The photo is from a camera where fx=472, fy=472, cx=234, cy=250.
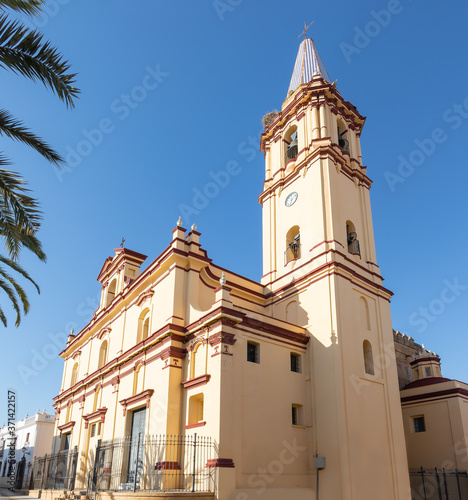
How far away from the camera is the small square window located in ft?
79.7

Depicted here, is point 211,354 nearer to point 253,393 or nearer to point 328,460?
point 253,393

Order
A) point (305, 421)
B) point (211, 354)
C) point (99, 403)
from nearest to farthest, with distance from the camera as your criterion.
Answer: point (211, 354) → point (305, 421) → point (99, 403)

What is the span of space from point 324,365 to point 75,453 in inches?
492

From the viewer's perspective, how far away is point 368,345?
21016 millimetres

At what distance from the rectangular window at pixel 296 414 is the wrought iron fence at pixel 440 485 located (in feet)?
22.5

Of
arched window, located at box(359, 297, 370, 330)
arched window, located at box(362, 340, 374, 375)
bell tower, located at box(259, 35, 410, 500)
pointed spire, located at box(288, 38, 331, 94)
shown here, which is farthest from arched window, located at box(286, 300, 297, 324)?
pointed spire, located at box(288, 38, 331, 94)

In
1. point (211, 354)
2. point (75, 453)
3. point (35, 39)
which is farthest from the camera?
point (75, 453)

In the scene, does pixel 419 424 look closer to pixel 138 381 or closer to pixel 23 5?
pixel 138 381

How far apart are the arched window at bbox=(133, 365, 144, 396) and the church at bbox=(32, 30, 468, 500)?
2.9 inches

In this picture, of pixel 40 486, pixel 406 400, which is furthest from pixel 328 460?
pixel 40 486

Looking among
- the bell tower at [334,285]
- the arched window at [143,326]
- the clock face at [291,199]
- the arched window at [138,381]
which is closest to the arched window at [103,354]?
the arched window at [143,326]

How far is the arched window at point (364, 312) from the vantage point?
2161 cm

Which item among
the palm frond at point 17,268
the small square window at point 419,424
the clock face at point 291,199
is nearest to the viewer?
the palm frond at point 17,268

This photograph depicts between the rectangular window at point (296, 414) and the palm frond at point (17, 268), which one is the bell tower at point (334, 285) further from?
the palm frond at point (17, 268)
